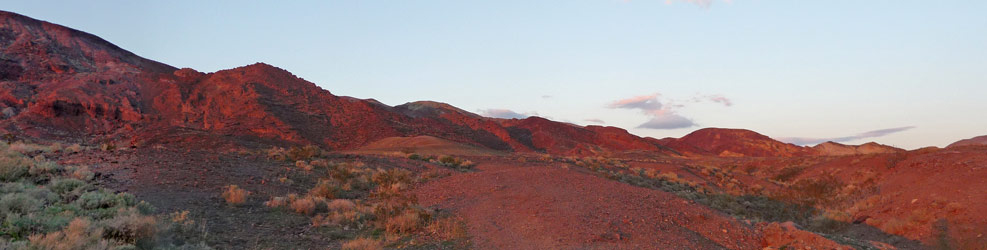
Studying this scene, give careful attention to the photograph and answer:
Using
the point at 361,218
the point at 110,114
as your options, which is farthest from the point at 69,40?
the point at 361,218

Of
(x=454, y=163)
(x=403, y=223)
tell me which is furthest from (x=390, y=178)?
(x=454, y=163)

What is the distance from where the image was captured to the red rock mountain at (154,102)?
35.7 metres

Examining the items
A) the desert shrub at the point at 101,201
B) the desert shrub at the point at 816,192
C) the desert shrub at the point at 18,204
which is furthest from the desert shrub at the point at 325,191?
the desert shrub at the point at 816,192

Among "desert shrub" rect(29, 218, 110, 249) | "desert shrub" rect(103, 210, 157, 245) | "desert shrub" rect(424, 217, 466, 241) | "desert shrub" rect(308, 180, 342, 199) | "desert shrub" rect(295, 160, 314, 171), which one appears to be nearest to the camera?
"desert shrub" rect(29, 218, 110, 249)

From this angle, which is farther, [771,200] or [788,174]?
[788,174]

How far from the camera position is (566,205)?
10516 millimetres

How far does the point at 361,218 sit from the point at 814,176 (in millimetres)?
21837

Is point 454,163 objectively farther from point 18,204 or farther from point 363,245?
point 18,204

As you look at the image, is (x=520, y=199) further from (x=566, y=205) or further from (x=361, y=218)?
(x=361, y=218)

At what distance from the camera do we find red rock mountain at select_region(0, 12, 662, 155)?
1404 inches

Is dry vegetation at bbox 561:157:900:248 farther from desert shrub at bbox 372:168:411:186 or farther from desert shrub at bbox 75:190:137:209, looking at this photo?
desert shrub at bbox 75:190:137:209

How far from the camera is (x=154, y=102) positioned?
4309 cm

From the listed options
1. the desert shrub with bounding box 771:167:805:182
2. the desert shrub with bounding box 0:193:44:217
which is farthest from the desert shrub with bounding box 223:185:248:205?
the desert shrub with bounding box 771:167:805:182

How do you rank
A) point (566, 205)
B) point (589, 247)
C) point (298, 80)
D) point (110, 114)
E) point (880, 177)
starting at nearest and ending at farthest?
point (589, 247) < point (566, 205) < point (880, 177) < point (110, 114) < point (298, 80)
